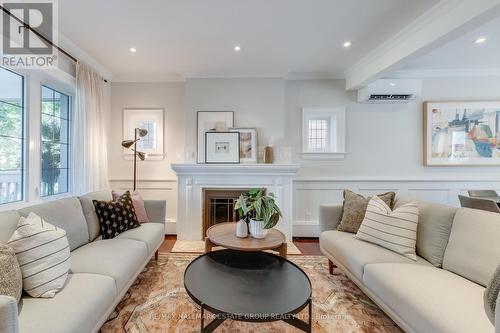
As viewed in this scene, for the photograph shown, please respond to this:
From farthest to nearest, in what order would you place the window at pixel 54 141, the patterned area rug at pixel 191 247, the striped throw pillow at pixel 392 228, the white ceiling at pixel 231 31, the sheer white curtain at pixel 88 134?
the patterned area rug at pixel 191 247, the sheer white curtain at pixel 88 134, the window at pixel 54 141, the white ceiling at pixel 231 31, the striped throw pillow at pixel 392 228

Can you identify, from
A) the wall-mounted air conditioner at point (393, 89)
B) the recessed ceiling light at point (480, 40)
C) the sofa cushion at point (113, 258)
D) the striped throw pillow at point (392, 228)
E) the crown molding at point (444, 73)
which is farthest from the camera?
the crown molding at point (444, 73)

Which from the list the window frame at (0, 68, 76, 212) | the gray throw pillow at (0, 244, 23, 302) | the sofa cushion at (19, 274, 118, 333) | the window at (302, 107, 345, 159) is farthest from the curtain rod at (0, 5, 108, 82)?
the window at (302, 107, 345, 159)

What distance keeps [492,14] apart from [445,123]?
2247mm

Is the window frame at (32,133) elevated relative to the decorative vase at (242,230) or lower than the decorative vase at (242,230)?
elevated

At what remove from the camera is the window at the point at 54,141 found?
2.62 meters

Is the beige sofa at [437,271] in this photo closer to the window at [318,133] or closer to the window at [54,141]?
the window at [318,133]

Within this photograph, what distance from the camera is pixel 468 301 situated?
3.99ft

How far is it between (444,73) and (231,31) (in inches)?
134

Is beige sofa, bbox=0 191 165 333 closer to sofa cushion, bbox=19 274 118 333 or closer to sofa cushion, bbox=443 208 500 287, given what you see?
sofa cushion, bbox=19 274 118 333

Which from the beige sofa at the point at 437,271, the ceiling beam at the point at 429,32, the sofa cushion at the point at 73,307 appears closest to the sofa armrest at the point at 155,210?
the sofa cushion at the point at 73,307

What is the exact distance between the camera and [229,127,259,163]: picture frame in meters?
3.41

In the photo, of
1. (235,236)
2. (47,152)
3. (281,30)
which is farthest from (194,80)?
(235,236)

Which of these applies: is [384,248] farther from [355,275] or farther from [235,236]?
[235,236]

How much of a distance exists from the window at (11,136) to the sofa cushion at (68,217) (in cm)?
77
